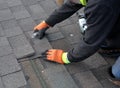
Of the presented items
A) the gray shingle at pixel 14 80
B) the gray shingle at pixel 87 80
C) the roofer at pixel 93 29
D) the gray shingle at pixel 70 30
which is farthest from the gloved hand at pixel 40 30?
the gray shingle at pixel 87 80

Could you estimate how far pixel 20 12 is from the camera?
349 centimetres

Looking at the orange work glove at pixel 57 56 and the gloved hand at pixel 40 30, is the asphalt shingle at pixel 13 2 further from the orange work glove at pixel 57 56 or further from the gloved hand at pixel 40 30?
the orange work glove at pixel 57 56

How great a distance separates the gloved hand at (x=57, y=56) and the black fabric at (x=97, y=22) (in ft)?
0.73

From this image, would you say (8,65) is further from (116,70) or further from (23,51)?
(116,70)

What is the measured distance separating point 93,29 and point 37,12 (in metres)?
1.43

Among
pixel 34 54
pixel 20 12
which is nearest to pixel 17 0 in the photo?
pixel 20 12

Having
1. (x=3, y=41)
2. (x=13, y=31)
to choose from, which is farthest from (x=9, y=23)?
(x=3, y=41)

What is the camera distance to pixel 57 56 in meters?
2.74

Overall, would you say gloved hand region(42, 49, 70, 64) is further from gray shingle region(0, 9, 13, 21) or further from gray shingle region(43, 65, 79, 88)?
gray shingle region(0, 9, 13, 21)

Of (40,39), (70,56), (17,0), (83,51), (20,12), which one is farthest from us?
(17,0)

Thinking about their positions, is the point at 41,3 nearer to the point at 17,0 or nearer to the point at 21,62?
the point at 17,0

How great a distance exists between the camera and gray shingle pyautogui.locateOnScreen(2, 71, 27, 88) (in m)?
2.49

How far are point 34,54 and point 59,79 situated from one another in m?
0.47

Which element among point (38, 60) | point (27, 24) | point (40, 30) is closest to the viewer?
point (38, 60)
